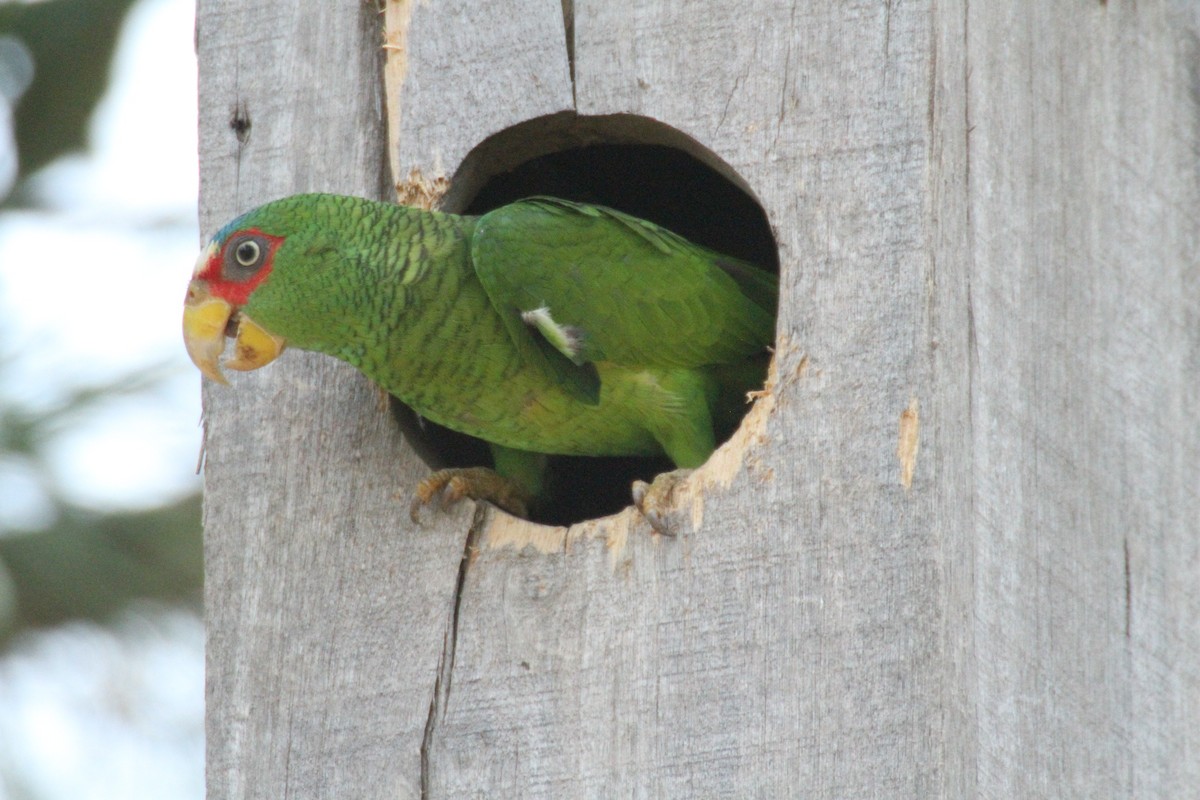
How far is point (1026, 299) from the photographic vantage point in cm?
284

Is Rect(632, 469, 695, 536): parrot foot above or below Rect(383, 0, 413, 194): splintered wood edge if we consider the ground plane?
below

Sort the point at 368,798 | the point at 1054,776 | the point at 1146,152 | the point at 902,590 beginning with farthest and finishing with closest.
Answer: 1. the point at 1146,152
2. the point at 368,798
3. the point at 1054,776
4. the point at 902,590

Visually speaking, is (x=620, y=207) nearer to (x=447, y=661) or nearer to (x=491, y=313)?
(x=491, y=313)

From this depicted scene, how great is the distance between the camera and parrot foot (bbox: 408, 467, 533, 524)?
302 centimetres

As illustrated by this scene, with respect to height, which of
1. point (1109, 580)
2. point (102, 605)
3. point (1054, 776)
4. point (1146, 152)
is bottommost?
point (102, 605)

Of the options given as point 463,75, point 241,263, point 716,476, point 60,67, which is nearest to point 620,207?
point 463,75

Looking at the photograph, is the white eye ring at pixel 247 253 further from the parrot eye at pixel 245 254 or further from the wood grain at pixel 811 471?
the wood grain at pixel 811 471

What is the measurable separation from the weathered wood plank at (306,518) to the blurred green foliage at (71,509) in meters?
2.29

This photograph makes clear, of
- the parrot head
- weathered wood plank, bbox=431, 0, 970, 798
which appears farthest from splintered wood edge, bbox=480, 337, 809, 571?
the parrot head

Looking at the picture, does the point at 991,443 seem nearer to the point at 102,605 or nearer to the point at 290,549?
the point at 290,549

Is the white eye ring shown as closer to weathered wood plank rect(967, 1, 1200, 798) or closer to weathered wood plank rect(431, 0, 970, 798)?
weathered wood plank rect(431, 0, 970, 798)

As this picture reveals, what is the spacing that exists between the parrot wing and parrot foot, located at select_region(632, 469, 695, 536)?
0.44 metres

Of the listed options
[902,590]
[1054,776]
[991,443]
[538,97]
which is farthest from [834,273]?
[1054,776]

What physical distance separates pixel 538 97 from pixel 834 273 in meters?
0.82
